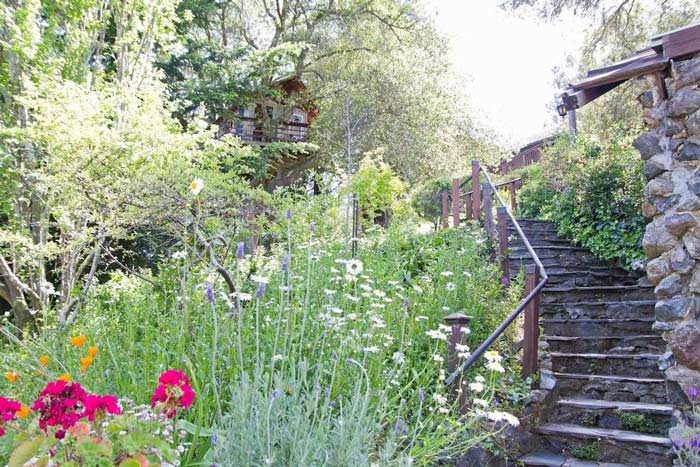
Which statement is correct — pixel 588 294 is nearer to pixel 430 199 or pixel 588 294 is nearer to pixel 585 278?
pixel 585 278

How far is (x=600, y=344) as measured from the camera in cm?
520

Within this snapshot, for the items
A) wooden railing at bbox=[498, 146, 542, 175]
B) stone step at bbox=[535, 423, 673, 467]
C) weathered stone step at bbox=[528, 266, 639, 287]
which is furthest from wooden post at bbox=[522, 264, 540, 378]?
wooden railing at bbox=[498, 146, 542, 175]

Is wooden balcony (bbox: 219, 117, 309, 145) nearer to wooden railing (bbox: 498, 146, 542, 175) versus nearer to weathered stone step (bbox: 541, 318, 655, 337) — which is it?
wooden railing (bbox: 498, 146, 542, 175)

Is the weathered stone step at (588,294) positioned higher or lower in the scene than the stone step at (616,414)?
higher

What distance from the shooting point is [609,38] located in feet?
32.2

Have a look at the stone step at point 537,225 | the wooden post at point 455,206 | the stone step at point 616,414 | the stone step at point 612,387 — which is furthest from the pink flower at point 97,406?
the stone step at point 537,225

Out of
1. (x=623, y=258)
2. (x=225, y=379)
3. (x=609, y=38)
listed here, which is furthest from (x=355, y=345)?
(x=609, y=38)

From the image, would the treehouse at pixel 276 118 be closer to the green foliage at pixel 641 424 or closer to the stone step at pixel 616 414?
the stone step at pixel 616 414

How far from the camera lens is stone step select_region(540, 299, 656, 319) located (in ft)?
18.1

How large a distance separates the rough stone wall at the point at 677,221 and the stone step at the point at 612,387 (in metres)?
0.64

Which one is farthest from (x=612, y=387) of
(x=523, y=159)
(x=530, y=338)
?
(x=523, y=159)

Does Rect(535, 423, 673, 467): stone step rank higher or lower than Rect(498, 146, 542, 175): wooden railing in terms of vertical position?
lower

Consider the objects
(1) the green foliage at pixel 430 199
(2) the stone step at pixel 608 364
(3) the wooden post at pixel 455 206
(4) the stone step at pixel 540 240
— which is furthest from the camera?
(1) the green foliage at pixel 430 199

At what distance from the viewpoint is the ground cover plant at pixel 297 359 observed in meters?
1.88
